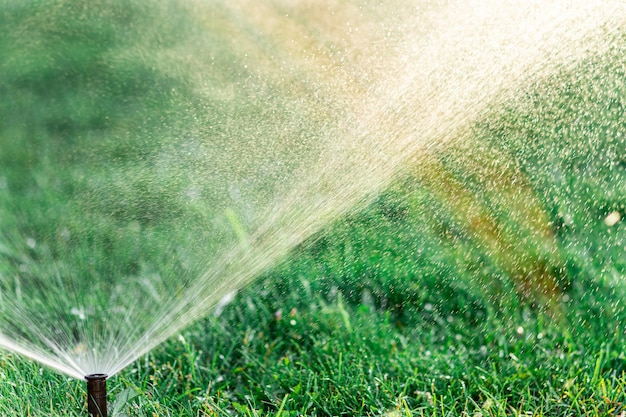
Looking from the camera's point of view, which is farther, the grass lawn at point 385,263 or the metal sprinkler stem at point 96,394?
the grass lawn at point 385,263

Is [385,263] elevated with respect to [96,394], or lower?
lower

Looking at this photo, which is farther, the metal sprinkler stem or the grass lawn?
the grass lawn

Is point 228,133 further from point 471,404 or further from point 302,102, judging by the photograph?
point 471,404

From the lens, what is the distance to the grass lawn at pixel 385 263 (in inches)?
102

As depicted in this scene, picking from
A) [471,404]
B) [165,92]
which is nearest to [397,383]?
[471,404]

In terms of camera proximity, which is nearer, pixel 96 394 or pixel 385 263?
pixel 96 394

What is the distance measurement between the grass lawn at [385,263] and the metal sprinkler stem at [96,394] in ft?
0.62

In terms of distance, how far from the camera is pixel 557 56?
4234mm

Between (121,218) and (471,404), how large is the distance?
6.53 ft

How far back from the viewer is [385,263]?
332 centimetres

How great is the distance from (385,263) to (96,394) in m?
1.46

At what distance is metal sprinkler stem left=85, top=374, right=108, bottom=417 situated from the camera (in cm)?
219

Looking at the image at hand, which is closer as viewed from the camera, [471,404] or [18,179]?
[471,404]

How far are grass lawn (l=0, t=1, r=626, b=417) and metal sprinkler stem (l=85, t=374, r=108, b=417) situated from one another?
0.19 meters
